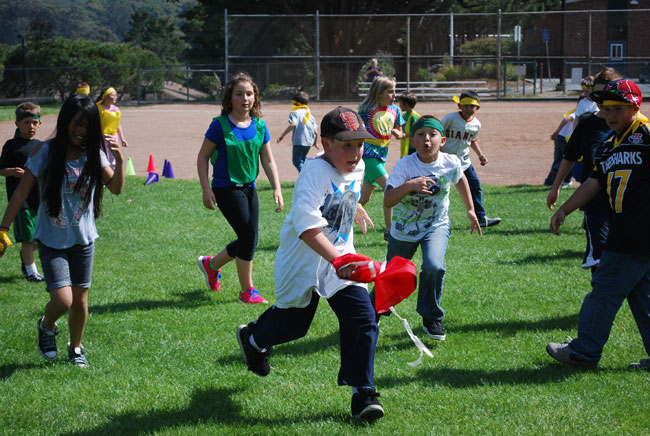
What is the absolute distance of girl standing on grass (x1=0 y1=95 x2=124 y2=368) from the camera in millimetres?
4684

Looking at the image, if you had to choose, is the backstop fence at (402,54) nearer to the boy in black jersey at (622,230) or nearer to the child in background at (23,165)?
the child in background at (23,165)

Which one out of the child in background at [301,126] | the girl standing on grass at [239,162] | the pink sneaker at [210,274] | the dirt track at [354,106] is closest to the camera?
the girl standing on grass at [239,162]

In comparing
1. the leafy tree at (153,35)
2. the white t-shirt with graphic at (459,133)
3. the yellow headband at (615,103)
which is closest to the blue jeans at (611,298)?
the yellow headband at (615,103)

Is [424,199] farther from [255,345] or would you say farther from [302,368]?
[255,345]

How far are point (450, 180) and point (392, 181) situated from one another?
499 mm

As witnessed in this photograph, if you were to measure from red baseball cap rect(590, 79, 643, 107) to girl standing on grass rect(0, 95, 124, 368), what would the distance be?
3267mm

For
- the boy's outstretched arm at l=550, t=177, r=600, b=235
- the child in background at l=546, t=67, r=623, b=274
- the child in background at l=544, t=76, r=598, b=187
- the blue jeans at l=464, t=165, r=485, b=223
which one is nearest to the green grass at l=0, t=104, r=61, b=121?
the child in background at l=544, t=76, r=598, b=187

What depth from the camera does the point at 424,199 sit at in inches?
212

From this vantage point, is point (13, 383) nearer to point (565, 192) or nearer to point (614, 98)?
point (614, 98)

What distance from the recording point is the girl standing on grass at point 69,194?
4684mm

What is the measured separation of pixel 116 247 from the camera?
9227mm

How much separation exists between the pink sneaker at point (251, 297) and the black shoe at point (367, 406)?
107 inches

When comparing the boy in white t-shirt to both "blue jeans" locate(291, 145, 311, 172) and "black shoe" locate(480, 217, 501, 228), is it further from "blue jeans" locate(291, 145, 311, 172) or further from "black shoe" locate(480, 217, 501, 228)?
"blue jeans" locate(291, 145, 311, 172)

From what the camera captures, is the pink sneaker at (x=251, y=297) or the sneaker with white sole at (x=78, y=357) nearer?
the sneaker with white sole at (x=78, y=357)
